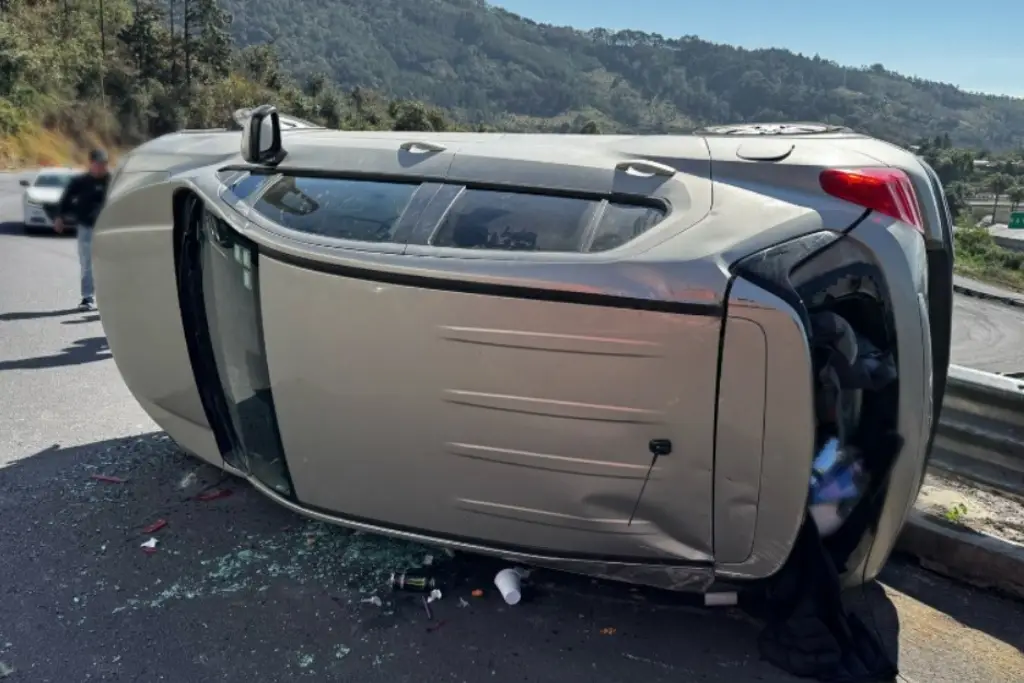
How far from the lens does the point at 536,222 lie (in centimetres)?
281

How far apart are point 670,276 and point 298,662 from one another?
5.73 feet

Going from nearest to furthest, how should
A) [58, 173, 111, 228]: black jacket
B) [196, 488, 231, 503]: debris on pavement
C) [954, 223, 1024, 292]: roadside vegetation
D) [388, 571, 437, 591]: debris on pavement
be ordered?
[388, 571, 437, 591]: debris on pavement < [196, 488, 231, 503]: debris on pavement < [58, 173, 111, 228]: black jacket < [954, 223, 1024, 292]: roadside vegetation

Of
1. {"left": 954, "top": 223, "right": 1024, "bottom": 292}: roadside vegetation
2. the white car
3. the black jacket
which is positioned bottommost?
{"left": 954, "top": 223, "right": 1024, "bottom": 292}: roadside vegetation

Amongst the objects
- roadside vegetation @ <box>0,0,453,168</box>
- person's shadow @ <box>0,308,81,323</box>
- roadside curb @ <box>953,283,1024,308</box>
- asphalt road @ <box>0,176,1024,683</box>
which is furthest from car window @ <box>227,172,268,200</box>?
roadside vegetation @ <box>0,0,453,168</box>

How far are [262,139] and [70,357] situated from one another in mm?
3818

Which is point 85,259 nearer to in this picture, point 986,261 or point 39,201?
point 39,201

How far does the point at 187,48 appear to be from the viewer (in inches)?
2381

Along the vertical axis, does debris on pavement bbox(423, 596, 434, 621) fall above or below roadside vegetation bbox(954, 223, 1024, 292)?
above

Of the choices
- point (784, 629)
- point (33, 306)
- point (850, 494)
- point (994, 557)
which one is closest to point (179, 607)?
point (784, 629)

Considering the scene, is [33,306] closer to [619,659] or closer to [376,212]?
[376,212]

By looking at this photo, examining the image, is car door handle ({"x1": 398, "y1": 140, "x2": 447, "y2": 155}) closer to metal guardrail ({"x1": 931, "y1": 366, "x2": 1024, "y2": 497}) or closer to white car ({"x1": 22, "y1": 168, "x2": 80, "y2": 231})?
metal guardrail ({"x1": 931, "y1": 366, "x2": 1024, "y2": 497})

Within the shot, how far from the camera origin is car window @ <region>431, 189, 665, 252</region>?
2693 millimetres

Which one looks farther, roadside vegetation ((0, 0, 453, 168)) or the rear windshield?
roadside vegetation ((0, 0, 453, 168))

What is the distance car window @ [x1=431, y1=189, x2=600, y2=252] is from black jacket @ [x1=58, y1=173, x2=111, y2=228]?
6073 mm
